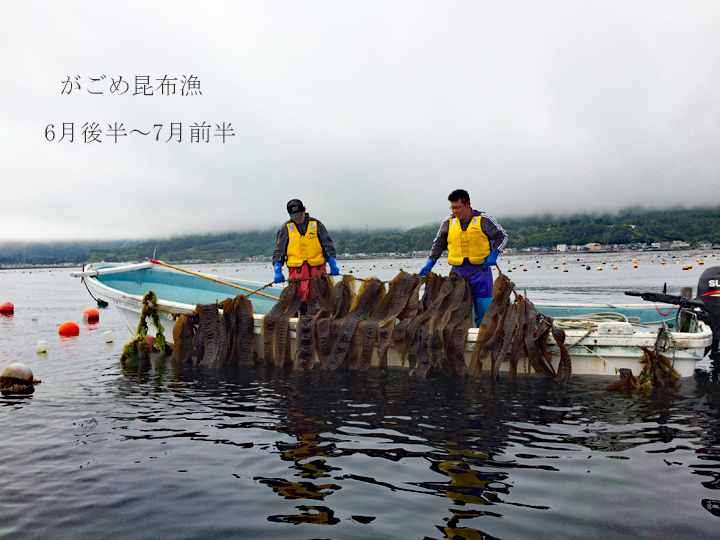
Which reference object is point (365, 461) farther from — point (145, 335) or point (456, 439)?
point (145, 335)

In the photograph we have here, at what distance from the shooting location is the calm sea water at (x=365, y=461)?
3.74 meters

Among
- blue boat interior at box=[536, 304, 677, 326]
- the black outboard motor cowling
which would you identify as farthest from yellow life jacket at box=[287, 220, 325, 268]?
the black outboard motor cowling

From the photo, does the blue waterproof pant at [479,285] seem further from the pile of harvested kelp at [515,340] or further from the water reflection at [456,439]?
the water reflection at [456,439]

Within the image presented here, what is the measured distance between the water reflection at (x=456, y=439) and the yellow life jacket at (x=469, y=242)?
2236mm

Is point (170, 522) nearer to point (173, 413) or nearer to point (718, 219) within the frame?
point (173, 413)

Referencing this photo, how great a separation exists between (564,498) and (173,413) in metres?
5.14

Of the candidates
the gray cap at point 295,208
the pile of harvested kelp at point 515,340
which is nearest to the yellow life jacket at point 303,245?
the gray cap at point 295,208

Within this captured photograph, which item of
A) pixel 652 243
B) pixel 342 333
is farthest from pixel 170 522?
pixel 652 243

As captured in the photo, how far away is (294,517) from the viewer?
3850mm

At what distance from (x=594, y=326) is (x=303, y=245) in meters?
5.61

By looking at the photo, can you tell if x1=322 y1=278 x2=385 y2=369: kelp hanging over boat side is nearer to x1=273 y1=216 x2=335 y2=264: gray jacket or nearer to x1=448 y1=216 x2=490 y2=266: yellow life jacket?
x1=273 y1=216 x2=335 y2=264: gray jacket

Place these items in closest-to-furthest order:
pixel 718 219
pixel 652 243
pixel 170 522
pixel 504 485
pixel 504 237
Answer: pixel 170 522 → pixel 504 485 → pixel 504 237 → pixel 652 243 → pixel 718 219

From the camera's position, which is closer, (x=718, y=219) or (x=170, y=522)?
(x=170, y=522)

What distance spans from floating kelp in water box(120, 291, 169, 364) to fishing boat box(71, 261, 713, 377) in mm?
178
